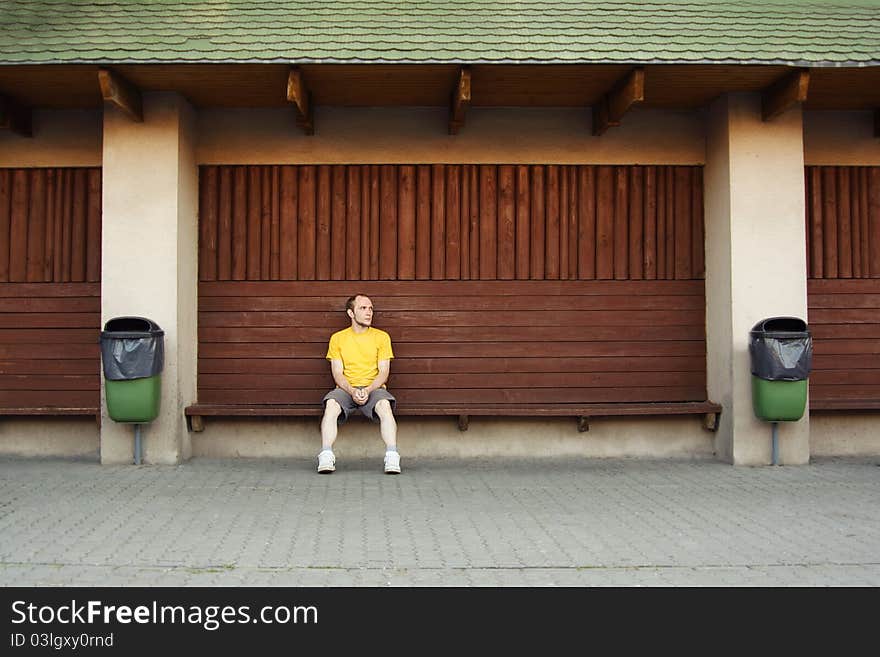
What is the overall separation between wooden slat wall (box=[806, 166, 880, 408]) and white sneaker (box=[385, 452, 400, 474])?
448 cm

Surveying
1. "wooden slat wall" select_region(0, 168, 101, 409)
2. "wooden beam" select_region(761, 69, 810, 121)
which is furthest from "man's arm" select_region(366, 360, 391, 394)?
"wooden beam" select_region(761, 69, 810, 121)

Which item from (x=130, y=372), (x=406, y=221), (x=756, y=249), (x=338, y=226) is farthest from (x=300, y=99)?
(x=756, y=249)

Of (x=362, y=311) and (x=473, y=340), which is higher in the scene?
(x=362, y=311)

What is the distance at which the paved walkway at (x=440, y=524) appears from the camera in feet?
16.6

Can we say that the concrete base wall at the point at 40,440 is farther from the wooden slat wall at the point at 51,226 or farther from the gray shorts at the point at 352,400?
the gray shorts at the point at 352,400

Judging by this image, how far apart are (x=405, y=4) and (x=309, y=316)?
3238mm

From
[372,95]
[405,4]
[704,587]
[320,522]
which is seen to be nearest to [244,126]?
[372,95]

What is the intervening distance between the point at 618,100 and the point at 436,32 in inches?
72.0

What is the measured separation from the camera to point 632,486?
789 cm

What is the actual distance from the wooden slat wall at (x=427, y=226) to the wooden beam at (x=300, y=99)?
1.70 ft

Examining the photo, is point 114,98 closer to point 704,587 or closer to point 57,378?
point 57,378

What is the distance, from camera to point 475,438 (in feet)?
30.9

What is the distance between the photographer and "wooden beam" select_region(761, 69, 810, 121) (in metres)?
8.34

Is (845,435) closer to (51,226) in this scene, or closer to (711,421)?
(711,421)
